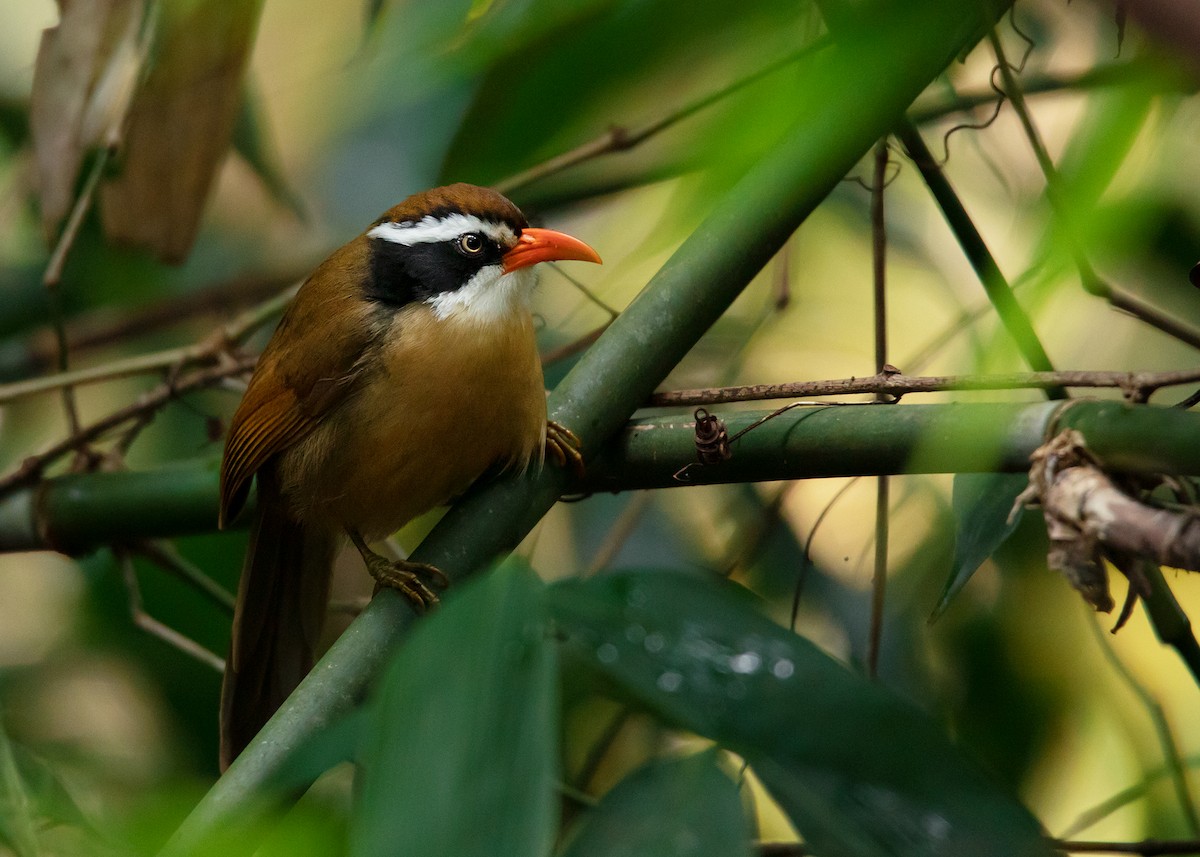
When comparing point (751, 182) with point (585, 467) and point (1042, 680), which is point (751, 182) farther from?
point (1042, 680)

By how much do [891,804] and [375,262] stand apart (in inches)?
73.8

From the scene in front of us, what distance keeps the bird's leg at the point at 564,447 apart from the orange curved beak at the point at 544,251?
0.67 m

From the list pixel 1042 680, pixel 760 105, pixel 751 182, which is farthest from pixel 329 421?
pixel 760 105

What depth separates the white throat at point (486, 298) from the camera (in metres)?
2.51

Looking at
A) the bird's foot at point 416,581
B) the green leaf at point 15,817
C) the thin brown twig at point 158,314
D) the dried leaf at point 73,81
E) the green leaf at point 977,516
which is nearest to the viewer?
the green leaf at point 15,817

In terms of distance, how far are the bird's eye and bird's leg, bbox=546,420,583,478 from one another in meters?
0.71

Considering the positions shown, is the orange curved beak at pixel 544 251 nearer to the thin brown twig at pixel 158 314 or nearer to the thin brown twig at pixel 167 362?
the thin brown twig at pixel 167 362

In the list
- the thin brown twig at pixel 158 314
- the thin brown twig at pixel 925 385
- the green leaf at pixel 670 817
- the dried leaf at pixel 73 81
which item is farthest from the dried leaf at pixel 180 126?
the green leaf at pixel 670 817

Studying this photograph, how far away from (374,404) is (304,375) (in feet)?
0.68

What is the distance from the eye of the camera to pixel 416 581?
202 centimetres

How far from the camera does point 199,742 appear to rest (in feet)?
10.1

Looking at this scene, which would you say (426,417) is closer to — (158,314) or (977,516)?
(977,516)

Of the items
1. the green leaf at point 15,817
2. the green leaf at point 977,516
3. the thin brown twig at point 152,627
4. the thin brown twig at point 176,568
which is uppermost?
the green leaf at point 977,516

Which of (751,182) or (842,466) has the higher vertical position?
(751,182)
